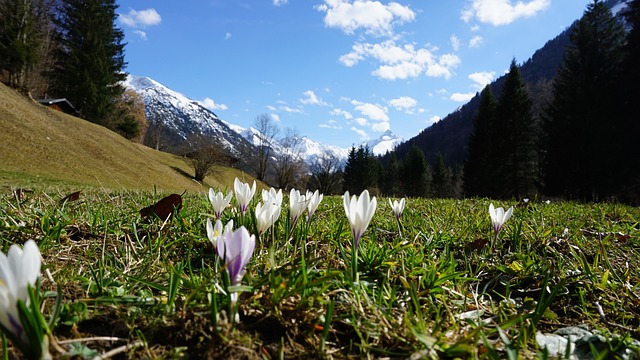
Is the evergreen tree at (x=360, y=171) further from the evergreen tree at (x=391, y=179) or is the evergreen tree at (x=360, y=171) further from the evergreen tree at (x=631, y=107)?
the evergreen tree at (x=631, y=107)

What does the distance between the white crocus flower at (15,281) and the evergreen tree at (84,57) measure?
44.9 m

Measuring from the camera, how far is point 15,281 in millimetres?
616

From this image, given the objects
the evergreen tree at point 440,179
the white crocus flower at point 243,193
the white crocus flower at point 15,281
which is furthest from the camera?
the evergreen tree at point 440,179

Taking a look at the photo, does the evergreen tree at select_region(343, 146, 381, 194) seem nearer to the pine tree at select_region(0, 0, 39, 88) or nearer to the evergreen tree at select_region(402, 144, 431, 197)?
the evergreen tree at select_region(402, 144, 431, 197)

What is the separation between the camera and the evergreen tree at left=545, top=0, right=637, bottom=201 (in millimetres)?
24344

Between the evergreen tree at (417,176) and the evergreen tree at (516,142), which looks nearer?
the evergreen tree at (516,142)

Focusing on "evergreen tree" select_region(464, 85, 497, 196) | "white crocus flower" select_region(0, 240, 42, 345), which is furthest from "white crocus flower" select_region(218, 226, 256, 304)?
"evergreen tree" select_region(464, 85, 497, 196)

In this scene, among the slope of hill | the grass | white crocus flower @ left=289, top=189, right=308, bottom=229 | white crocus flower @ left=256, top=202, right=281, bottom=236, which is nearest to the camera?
the grass

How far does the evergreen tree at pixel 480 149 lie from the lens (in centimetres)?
3597

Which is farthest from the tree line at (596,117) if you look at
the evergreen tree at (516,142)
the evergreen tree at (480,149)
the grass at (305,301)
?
the grass at (305,301)

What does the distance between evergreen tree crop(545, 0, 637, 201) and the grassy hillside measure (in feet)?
82.4

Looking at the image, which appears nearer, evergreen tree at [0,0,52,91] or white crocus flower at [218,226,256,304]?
white crocus flower at [218,226,256,304]

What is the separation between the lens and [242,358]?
2.41 feet

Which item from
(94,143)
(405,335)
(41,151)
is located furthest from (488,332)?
(94,143)
